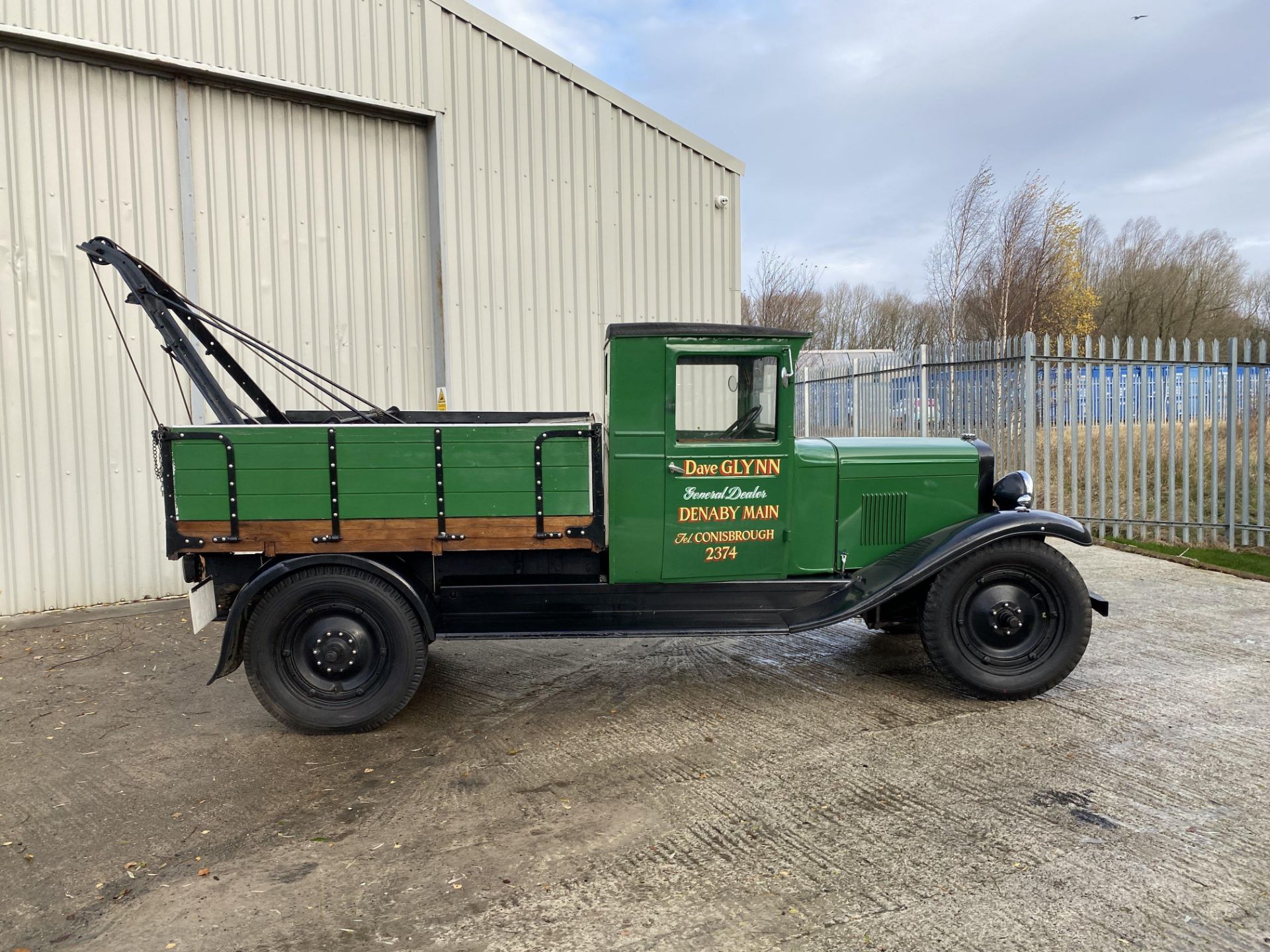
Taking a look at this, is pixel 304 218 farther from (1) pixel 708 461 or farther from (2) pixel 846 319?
(2) pixel 846 319

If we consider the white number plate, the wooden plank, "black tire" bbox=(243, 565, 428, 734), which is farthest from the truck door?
the white number plate

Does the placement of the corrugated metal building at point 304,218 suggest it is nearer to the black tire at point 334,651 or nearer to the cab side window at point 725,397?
the black tire at point 334,651

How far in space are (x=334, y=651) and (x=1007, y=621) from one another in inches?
148

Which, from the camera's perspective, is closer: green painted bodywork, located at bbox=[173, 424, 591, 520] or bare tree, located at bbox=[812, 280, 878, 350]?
green painted bodywork, located at bbox=[173, 424, 591, 520]

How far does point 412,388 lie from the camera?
332 inches

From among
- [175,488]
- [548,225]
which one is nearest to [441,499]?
[175,488]

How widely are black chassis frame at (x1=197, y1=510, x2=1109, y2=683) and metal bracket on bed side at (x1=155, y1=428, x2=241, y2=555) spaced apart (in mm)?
243

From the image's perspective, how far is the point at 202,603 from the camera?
4500 mm

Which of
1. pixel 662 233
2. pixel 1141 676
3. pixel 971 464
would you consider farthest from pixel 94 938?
pixel 662 233

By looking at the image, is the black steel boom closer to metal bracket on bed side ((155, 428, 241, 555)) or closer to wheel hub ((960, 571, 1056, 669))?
metal bracket on bed side ((155, 428, 241, 555))

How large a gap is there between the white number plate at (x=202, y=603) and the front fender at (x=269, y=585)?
0.16 m

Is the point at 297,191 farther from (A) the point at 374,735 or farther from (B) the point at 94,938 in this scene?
(B) the point at 94,938

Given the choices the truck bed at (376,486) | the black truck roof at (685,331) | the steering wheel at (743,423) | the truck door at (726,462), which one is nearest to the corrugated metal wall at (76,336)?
the truck bed at (376,486)

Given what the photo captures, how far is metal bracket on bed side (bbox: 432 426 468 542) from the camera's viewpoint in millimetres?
4293
